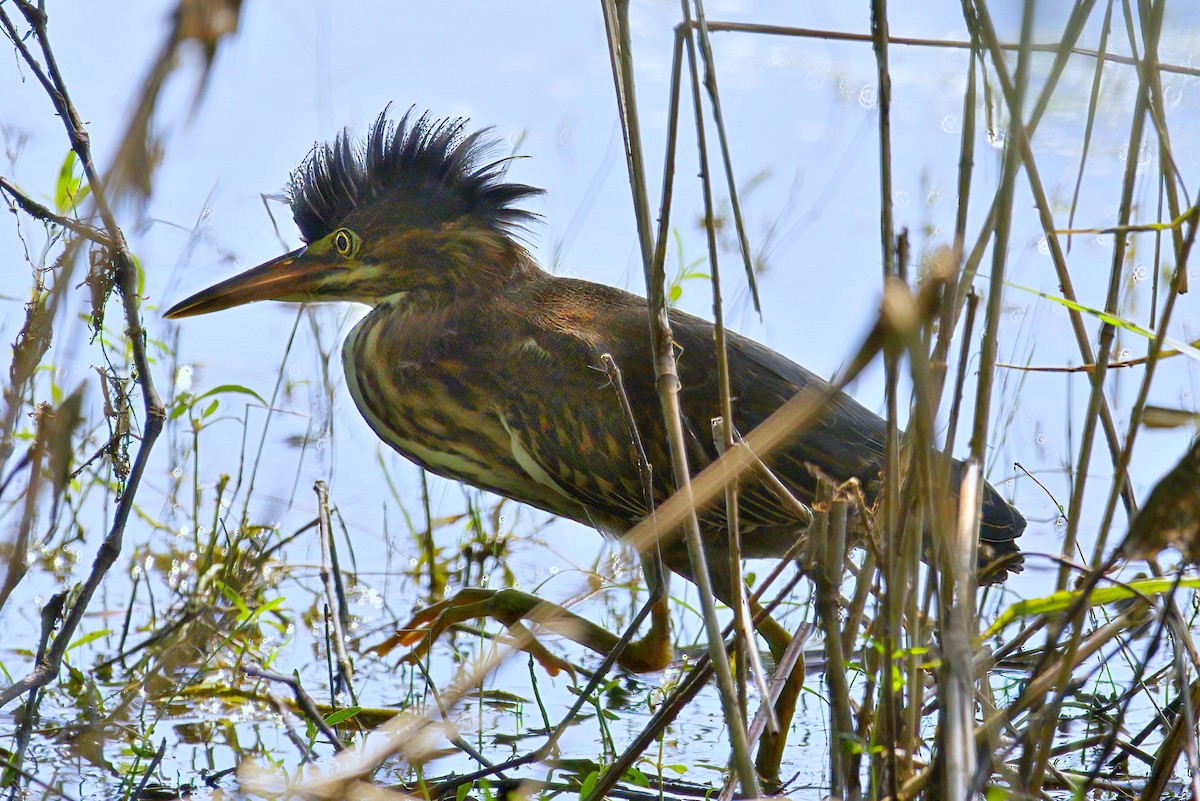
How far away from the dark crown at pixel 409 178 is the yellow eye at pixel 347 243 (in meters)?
0.05

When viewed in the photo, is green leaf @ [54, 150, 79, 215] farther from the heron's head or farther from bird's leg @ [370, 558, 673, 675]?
bird's leg @ [370, 558, 673, 675]

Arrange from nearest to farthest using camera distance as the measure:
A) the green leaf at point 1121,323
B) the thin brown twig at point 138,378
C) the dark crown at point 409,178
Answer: the green leaf at point 1121,323
the thin brown twig at point 138,378
the dark crown at point 409,178

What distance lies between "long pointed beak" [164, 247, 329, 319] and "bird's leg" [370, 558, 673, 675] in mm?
847

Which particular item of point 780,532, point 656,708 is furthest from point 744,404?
point 656,708

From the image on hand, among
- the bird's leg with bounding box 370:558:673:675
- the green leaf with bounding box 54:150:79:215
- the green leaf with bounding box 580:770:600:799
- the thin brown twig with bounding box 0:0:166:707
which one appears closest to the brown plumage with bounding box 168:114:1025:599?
the bird's leg with bounding box 370:558:673:675

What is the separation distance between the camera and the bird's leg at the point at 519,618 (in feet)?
8.82

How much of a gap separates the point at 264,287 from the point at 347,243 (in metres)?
0.22

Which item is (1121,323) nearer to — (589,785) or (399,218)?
(589,785)

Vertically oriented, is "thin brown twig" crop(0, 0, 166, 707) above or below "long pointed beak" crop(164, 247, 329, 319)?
below

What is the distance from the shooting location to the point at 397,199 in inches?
126

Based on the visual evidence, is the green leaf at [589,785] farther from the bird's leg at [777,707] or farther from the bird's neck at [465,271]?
the bird's neck at [465,271]

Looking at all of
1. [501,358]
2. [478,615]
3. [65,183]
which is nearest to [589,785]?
[478,615]

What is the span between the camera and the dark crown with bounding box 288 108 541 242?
3.21 m

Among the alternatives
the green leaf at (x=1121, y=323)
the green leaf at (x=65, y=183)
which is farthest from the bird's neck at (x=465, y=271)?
the green leaf at (x=1121, y=323)
